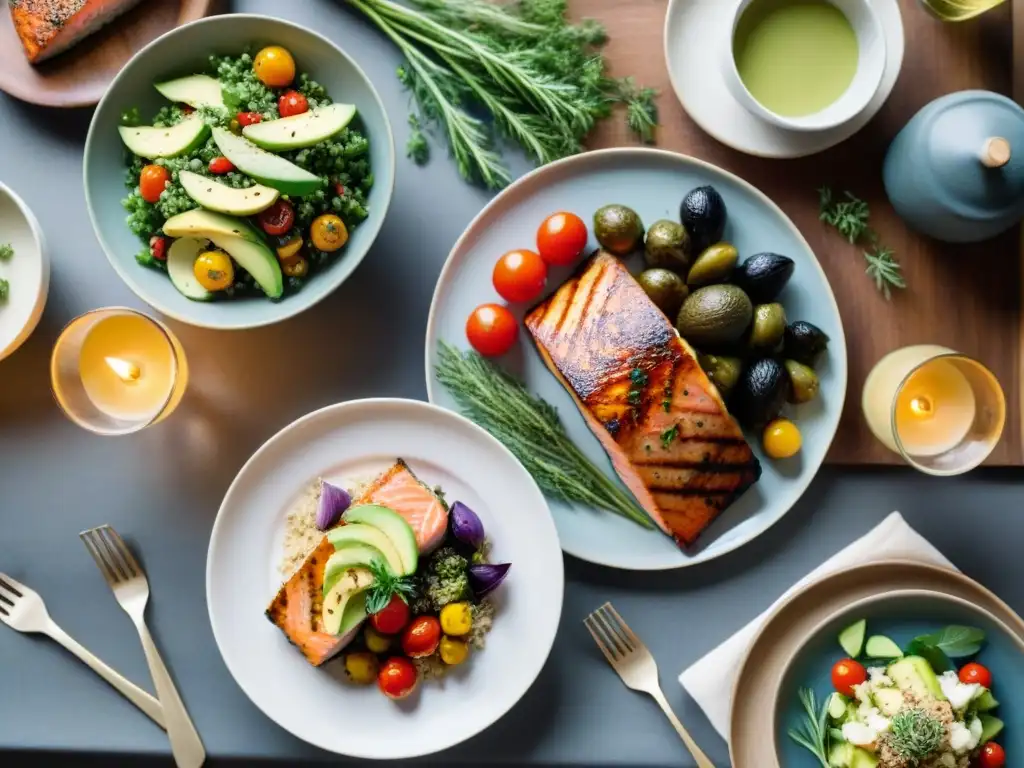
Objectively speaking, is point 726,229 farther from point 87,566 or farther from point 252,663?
point 87,566

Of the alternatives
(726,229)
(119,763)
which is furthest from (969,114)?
(119,763)

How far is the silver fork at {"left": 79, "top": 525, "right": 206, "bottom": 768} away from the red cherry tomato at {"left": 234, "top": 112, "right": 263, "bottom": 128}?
0.91m

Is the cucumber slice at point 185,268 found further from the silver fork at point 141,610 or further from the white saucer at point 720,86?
the white saucer at point 720,86

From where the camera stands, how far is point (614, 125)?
1954 millimetres

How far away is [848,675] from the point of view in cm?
173

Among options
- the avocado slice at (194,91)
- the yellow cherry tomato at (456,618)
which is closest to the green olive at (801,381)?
the yellow cherry tomato at (456,618)

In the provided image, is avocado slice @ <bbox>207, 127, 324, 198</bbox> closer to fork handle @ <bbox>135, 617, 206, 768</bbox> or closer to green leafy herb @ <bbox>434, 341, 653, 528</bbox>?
green leafy herb @ <bbox>434, 341, 653, 528</bbox>

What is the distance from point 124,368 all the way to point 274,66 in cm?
68

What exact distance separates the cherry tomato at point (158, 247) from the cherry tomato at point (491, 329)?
2.05 ft

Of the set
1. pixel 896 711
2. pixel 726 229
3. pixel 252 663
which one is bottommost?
pixel 896 711

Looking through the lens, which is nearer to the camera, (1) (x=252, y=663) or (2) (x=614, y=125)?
(1) (x=252, y=663)

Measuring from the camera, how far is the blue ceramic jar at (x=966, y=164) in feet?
5.55

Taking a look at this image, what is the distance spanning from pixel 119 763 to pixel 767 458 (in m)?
1.55

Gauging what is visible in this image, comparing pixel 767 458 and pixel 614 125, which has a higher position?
pixel 614 125
